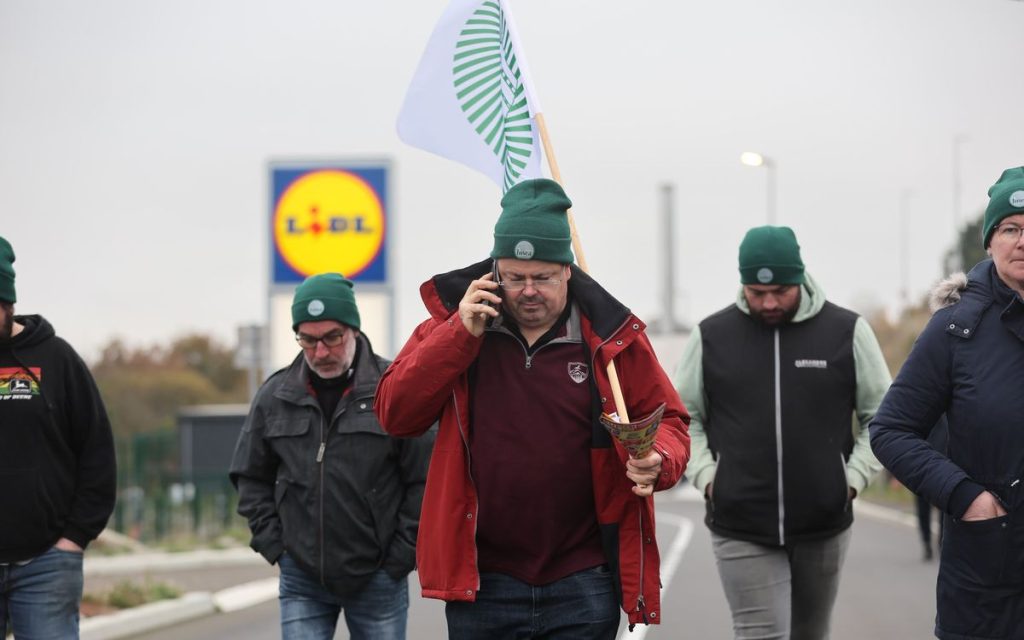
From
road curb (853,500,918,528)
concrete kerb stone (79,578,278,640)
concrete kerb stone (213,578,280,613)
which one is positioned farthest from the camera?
road curb (853,500,918,528)

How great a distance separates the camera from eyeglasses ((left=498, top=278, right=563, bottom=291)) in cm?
469

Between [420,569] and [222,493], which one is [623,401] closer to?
[420,569]

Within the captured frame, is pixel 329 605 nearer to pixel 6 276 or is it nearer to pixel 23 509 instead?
pixel 23 509

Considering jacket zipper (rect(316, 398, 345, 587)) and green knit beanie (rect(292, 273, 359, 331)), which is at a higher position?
green knit beanie (rect(292, 273, 359, 331))

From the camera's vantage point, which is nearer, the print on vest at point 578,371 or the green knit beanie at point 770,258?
the print on vest at point 578,371

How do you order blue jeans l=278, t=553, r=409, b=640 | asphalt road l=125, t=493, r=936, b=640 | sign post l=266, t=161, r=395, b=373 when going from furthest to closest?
sign post l=266, t=161, r=395, b=373, asphalt road l=125, t=493, r=936, b=640, blue jeans l=278, t=553, r=409, b=640

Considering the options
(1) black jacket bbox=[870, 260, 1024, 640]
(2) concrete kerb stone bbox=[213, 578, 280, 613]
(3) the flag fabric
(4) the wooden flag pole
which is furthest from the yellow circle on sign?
(1) black jacket bbox=[870, 260, 1024, 640]

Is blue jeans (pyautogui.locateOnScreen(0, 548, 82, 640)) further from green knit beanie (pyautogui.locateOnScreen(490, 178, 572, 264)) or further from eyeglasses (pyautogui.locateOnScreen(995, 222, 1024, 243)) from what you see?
eyeglasses (pyautogui.locateOnScreen(995, 222, 1024, 243))

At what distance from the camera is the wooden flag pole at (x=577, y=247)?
4.70 metres

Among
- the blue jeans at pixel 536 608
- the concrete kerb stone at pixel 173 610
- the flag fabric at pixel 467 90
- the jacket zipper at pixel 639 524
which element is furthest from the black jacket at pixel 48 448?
the concrete kerb stone at pixel 173 610

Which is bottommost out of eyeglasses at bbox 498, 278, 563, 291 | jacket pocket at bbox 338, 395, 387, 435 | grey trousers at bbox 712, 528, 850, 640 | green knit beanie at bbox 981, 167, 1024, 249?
grey trousers at bbox 712, 528, 850, 640

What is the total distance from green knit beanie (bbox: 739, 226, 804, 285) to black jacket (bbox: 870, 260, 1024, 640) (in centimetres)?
185

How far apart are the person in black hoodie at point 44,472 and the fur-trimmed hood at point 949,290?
315 centimetres

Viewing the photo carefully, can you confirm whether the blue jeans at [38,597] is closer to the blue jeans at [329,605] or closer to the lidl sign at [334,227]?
the blue jeans at [329,605]
